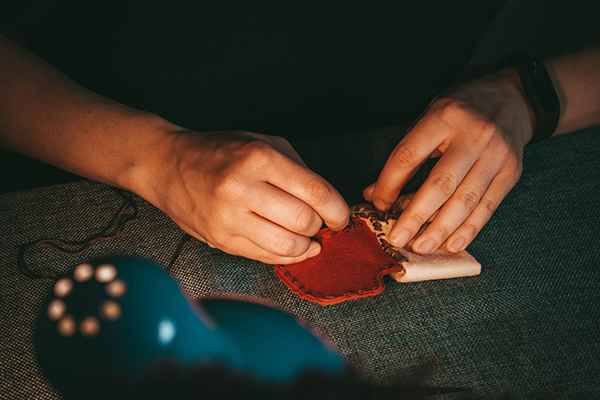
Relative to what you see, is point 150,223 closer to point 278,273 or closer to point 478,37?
point 278,273

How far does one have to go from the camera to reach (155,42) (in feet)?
2.92

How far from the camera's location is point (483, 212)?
703 mm

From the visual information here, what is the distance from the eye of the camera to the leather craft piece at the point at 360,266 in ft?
2.04

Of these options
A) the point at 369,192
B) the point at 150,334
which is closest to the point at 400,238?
the point at 369,192

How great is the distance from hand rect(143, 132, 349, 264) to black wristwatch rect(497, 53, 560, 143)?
0.58 meters

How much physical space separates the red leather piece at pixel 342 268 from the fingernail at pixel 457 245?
0.43 ft

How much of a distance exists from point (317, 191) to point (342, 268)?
0.19 m

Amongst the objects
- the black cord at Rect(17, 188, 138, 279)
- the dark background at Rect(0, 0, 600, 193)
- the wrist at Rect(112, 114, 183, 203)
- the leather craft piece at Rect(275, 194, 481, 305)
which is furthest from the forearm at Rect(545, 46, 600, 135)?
the black cord at Rect(17, 188, 138, 279)

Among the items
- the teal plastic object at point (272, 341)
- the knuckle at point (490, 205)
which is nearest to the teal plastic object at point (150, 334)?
the teal plastic object at point (272, 341)

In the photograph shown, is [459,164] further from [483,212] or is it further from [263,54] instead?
[263,54]

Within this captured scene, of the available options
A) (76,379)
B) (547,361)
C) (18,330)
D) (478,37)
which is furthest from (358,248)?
(478,37)

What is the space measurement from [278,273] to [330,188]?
199mm

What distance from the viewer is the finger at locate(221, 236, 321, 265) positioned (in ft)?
2.01

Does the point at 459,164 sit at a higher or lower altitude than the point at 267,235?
higher
